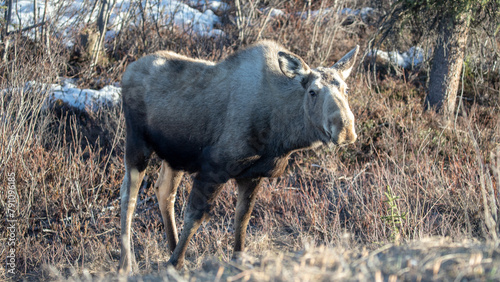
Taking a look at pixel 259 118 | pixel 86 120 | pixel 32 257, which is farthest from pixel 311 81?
pixel 86 120

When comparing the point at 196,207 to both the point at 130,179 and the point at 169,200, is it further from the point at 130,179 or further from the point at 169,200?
the point at 130,179

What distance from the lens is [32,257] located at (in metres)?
5.78

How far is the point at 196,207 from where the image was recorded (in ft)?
16.5

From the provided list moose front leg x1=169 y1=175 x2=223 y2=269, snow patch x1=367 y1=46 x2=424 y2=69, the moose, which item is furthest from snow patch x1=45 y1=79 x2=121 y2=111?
snow patch x1=367 y1=46 x2=424 y2=69

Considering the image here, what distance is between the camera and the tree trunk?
912cm

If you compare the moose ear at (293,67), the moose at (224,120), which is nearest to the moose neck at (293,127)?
the moose at (224,120)

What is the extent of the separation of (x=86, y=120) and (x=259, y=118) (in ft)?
16.7

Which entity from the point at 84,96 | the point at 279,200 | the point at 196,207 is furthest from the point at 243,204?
the point at 84,96

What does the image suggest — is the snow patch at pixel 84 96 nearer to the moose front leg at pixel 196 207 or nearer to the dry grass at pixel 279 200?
the dry grass at pixel 279 200

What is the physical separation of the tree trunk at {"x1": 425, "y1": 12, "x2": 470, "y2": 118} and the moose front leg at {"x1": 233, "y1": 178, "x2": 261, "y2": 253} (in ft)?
17.2

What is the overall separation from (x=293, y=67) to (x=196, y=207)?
5.77 feet

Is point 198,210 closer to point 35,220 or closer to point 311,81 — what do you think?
point 311,81

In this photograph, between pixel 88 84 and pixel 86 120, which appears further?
pixel 88 84

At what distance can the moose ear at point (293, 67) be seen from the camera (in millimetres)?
4652
